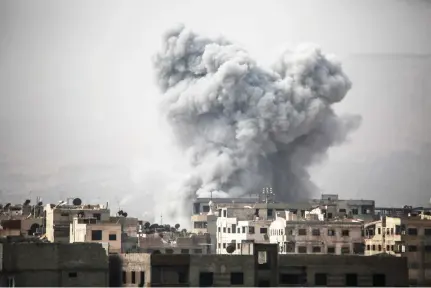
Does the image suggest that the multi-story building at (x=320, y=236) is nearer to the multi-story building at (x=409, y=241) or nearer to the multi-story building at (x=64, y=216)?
the multi-story building at (x=409, y=241)

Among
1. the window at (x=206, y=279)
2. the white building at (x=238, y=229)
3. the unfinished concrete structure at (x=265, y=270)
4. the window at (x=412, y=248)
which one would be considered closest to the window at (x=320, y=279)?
the unfinished concrete structure at (x=265, y=270)

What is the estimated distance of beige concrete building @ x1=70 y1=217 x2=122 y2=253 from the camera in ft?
193

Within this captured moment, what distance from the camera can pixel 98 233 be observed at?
59.3 m

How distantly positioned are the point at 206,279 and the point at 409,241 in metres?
15.8

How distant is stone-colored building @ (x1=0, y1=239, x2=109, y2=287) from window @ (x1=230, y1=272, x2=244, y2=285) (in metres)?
3.03

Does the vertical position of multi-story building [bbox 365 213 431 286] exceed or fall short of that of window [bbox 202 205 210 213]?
it falls short

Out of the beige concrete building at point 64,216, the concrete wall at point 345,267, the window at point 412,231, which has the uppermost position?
the beige concrete building at point 64,216

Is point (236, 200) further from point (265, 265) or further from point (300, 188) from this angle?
point (265, 265)

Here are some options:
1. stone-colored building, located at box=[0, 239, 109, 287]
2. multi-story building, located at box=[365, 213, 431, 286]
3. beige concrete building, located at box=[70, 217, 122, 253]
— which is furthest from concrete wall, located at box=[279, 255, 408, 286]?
beige concrete building, located at box=[70, 217, 122, 253]

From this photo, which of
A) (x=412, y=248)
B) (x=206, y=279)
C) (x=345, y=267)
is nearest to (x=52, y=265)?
(x=206, y=279)

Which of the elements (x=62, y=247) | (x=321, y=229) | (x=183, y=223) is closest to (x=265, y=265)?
(x=62, y=247)

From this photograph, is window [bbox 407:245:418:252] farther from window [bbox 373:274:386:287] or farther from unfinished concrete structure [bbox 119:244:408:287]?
window [bbox 373:274:386:287]

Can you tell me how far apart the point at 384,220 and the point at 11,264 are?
24793 millimetres

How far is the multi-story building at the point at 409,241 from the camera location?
2255 inches
